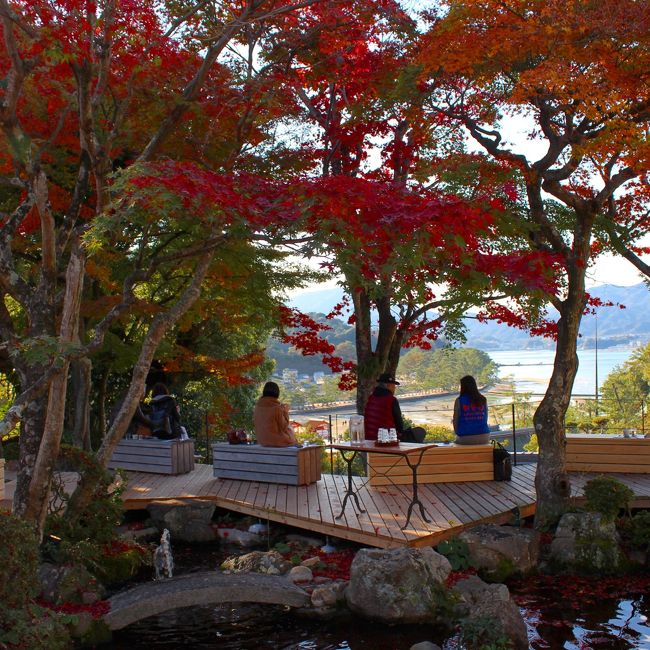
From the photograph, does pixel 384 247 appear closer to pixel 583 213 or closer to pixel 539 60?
pixel 583 213

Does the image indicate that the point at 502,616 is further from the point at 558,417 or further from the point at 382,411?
the point at 382,411

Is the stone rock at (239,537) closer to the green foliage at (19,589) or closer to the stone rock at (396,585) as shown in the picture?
the stone rock at (396,585)

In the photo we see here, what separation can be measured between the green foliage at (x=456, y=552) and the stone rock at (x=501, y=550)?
44mm

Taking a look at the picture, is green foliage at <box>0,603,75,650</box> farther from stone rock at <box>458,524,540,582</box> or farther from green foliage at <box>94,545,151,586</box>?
stone rock at <box>458,524,540,582</box>

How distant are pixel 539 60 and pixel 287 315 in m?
6.15

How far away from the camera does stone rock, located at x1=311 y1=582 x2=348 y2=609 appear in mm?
6516

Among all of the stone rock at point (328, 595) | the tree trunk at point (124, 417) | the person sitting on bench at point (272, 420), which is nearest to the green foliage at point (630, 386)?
the person sitting on bench at point (272, 420)

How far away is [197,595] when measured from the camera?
253 inches

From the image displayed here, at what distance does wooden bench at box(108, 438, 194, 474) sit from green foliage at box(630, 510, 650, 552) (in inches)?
256

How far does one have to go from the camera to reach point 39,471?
663 centimetres

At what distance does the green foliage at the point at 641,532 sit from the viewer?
7836 millimetres

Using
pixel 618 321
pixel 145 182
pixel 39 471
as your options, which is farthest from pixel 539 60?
pixel 618 321

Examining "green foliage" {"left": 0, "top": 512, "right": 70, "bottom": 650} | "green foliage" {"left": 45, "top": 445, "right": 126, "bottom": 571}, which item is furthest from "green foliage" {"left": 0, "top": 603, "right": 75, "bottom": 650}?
"green foliage" {"left": 45, "top": 445, "right": 126, "bottom": 571}

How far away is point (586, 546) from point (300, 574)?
2940 mm
